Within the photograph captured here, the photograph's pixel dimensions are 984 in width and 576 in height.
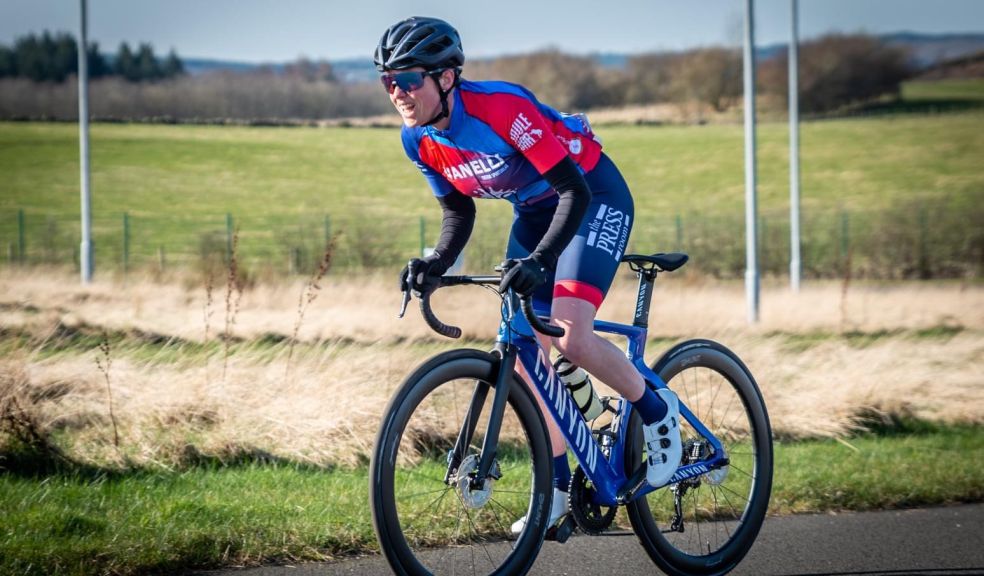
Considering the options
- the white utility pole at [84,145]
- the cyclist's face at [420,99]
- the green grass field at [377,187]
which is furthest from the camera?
the green grass field at [377,187]

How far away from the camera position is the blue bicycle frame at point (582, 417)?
3.86 meters

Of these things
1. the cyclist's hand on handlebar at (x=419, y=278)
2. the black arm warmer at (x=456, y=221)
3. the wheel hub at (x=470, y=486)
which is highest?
the black arm warmer at (x=456, y=221)

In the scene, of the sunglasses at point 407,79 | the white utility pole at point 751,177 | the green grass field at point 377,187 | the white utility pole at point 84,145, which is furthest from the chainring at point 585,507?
the green grass field at point 377,187

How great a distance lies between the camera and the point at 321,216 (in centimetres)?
3156

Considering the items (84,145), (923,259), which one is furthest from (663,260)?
(923,259)

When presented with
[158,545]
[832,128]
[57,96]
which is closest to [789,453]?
[158,545]

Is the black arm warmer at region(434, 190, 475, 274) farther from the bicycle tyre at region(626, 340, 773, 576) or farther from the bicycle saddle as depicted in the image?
the bicycle tyre at region(626, 340, 773, 576)

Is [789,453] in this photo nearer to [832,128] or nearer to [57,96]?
[57,96]

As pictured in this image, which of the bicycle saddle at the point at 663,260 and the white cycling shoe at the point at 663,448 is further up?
the bicycle saddle at the point at 663,260

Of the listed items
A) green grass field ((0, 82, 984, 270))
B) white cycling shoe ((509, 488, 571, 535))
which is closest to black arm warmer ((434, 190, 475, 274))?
white cycling shoe ((509, 488, 571, 535))

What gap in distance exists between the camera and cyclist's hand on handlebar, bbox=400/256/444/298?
148 inches

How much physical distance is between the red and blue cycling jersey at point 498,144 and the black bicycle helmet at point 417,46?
0.53ft

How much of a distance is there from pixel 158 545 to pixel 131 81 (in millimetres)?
39957

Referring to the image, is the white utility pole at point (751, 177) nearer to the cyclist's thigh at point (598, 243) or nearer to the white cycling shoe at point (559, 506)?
the cyclist's thigh at point (598, 243)
